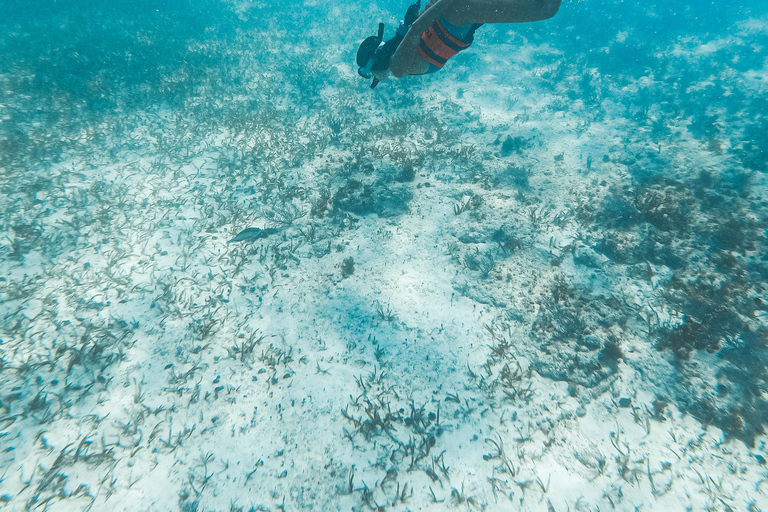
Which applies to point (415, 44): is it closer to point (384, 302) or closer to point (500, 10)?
point (500, 10)

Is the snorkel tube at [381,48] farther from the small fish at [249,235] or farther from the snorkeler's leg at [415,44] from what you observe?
the small fish at [249,235]

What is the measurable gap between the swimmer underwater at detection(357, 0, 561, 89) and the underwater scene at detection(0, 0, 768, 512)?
0.09 ft

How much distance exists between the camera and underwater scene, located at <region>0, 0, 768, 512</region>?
3082 millimetres

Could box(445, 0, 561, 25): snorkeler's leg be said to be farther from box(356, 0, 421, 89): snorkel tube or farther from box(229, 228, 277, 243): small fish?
box(229, 228, 277, 243): small fish

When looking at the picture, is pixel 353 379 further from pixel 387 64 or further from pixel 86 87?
pixel 86 87

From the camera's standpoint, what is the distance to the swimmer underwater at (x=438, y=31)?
3.53 meters

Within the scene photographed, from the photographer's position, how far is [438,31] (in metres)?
3.80

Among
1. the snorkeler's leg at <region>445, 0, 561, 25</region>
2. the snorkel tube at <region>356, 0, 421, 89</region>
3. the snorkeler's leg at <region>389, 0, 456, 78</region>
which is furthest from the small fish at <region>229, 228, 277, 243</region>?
the snorkeler's leg at <region>445, 0, 561, 25</region>

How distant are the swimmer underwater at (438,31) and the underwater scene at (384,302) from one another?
0.03 meters

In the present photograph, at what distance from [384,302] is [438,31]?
11.7ft

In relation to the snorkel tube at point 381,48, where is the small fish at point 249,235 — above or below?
below

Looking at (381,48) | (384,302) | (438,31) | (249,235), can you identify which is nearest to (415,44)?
(438,31)

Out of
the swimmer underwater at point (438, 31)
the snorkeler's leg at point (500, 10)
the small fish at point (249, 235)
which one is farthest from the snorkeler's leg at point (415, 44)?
the small fish at point (249, 235)

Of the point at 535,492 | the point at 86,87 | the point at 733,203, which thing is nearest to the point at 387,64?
the point at 535,492
